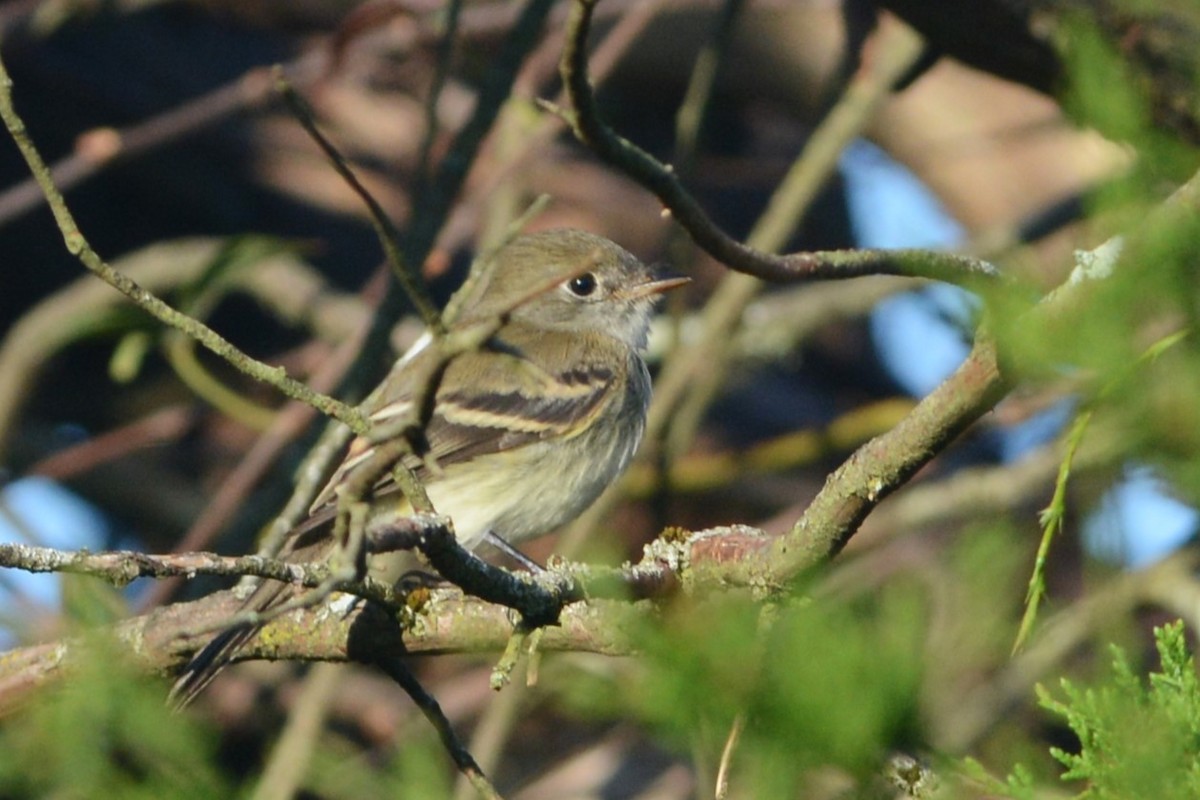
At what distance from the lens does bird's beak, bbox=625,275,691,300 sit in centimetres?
635

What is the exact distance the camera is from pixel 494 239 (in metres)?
5.35

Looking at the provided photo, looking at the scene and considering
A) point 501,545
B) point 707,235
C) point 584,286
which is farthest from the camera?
point 584,286

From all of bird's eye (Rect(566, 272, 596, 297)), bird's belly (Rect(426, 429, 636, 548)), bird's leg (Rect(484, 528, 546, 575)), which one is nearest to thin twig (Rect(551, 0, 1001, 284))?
bird's leg (Rect(484, 528, 546, 575))

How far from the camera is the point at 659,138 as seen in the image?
30.5 feet

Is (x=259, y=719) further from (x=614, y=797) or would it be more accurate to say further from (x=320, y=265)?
(x=320, y=265)

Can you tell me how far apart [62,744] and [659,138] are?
6.99 meters

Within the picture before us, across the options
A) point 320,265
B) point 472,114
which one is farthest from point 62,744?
point 320,265

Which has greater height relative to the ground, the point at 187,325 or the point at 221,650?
the point at 187,325

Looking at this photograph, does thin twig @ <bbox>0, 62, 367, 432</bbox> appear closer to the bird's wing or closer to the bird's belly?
the bird's wing

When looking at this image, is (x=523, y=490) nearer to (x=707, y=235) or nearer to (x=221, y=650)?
(x=221, y=650)

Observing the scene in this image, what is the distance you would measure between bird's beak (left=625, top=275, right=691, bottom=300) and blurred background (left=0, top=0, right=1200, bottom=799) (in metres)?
0.33

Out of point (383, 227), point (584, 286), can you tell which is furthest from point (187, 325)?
point (584, 286)

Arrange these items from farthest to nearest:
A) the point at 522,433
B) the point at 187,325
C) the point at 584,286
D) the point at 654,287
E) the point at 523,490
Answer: the point at 584,286 → the point at 654,287 → the point at 522,433 → the point at 523,490 → the point at 187,325

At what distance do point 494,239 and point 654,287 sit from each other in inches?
47.8
